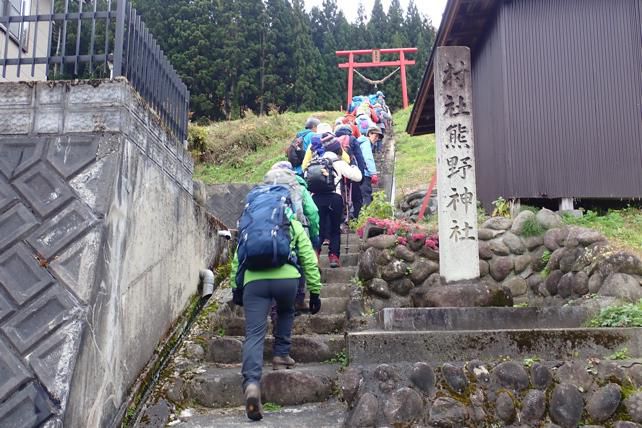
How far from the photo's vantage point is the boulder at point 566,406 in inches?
169

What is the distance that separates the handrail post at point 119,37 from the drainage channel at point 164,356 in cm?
254

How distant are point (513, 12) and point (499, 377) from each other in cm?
674

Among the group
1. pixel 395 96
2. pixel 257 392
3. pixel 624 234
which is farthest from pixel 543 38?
pixel 395 96

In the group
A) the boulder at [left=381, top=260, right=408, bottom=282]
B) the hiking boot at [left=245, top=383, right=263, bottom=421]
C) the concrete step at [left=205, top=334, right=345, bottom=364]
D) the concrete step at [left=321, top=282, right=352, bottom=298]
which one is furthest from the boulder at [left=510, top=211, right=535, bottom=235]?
the hiking boot at [left=245, top=383, right=263, bottom=421]

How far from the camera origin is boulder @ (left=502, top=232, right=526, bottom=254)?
680cm

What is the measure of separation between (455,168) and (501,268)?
→ 1341 millimetres

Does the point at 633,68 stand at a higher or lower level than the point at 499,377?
higher

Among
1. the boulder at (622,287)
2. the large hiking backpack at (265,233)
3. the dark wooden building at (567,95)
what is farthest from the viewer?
the dark wooden building at (567,95)

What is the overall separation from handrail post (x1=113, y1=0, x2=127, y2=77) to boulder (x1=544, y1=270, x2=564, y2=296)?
4.80 meters

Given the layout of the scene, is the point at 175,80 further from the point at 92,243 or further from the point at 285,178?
the point at 92,243

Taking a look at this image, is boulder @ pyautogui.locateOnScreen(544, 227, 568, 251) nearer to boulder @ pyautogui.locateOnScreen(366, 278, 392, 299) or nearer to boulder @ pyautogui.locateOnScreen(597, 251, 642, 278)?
boulder @ pyautogui.locateOnScreen(597, 251, 642, 278)

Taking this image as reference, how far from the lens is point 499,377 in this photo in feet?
14.9

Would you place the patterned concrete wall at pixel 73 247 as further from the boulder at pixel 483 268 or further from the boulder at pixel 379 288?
the boulder at pixel 483 268

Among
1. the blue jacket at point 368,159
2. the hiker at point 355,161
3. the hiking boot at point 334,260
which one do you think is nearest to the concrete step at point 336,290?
the hiking boot at point 334,260
